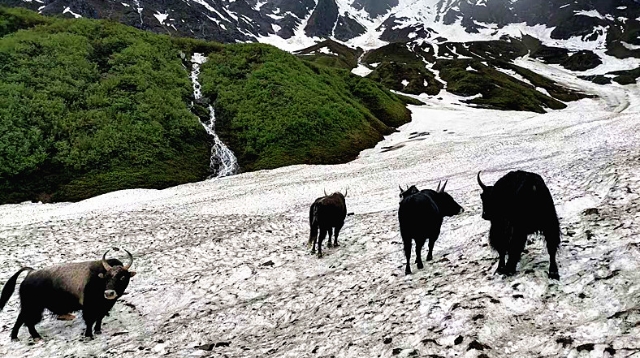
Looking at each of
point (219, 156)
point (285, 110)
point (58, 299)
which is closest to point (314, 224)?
point (58, 299)

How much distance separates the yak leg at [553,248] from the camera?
870 centimetres

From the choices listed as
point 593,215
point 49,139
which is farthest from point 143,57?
point 593,215

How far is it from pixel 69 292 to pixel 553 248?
1197 cm

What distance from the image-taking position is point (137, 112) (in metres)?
57.6

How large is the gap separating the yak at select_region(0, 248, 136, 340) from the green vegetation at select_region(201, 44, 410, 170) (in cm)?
4257

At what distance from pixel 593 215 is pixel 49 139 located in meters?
54.3

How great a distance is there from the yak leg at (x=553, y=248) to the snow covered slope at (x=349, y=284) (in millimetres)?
230

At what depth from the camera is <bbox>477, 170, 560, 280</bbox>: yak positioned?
8.94 meters

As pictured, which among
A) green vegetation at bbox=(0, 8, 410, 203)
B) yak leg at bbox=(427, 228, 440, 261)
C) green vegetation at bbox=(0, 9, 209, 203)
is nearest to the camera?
yak leg at bbox=(427, 228, 440, 261)

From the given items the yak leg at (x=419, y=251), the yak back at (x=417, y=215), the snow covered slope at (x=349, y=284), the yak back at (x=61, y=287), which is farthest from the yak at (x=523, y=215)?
the yak back at (x=61, y=287)

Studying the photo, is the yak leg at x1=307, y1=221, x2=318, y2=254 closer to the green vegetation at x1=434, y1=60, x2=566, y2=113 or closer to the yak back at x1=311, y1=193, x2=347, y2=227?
the yak back at x1=311, y1=193, x2=347, y2=227

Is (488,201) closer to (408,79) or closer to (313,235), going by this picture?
(313,235)

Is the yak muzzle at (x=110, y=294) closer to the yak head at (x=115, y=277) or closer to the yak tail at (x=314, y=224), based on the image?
the yak head at (x=115, y=277)

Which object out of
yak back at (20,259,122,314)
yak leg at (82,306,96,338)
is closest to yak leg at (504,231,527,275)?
yak back at (20,259,122,314)
